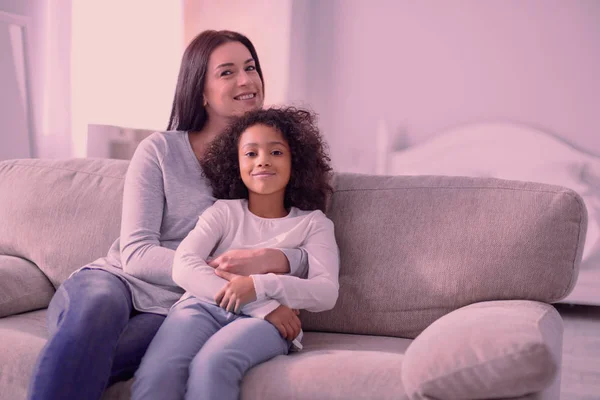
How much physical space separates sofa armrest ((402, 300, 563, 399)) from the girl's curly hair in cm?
57

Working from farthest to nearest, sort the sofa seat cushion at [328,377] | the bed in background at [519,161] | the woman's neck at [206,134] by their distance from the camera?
the bed in background at [519,161]
the woman's neck at [206,134]
the sofa seat cushion at [328,377]

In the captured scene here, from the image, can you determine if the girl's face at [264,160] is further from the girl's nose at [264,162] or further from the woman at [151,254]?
the woman at [151,254]

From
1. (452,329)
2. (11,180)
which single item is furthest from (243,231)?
(11,180)

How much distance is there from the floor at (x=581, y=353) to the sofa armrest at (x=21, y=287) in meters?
1.65

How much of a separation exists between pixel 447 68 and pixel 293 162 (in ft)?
7.11

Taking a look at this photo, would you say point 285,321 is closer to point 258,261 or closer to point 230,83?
point 258,261

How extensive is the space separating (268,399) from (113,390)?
1.12 feet

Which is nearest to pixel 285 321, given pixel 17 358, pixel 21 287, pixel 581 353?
pixel 17 358

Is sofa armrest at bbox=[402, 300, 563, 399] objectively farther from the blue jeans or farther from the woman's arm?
the blue jeans

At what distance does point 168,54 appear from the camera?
12.5 ft

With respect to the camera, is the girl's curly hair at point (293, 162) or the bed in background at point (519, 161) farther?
the bed in background at point (519, 161)

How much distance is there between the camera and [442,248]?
5.65ft

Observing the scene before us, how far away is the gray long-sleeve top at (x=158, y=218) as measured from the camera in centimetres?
168

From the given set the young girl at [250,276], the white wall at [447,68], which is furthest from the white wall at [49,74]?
the young girl at [250,276]
